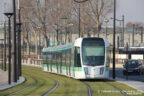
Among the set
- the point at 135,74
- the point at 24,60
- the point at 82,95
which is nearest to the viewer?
the point at 82,95

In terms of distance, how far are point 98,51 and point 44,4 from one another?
2103 inches

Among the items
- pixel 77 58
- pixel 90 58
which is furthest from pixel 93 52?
pixel 77 58

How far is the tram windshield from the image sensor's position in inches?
1145

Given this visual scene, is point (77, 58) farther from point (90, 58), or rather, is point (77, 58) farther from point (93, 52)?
point (93, 52)

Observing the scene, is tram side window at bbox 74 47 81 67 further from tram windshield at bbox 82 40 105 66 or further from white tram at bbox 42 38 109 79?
tram windshield at bbox 82 40 105 66

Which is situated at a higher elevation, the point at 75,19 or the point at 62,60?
the point at 75,19

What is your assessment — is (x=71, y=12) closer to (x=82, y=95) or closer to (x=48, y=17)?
(x=48, y=17)

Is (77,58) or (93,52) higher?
(93,52)

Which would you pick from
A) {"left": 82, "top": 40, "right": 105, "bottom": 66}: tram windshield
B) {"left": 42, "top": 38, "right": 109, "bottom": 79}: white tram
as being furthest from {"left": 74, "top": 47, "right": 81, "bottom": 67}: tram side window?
{"left": 82, "top": 40, "right": 105, "bottom": 66}: tram windshield

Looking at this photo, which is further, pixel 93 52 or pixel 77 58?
pixel 77 58

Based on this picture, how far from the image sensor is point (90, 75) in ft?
95.0

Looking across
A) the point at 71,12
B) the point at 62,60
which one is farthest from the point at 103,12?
the point at 62,60

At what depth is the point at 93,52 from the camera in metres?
29.2

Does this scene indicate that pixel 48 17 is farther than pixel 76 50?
Yes
